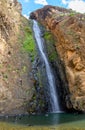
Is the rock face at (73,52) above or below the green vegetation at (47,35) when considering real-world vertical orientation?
below

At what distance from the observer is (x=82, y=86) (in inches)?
1195

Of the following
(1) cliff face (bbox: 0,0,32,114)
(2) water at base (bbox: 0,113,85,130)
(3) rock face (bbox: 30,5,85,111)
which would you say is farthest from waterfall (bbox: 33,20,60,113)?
(2) water at base (bbox: 0,113,85,130)

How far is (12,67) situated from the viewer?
111ft

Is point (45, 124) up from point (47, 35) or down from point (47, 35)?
down

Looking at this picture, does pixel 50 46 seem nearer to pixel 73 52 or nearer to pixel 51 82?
pixel 51 82

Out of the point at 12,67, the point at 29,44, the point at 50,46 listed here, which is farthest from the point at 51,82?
the point at 50,46

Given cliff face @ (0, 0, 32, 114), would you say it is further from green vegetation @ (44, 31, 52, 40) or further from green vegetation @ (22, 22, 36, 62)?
green vegetation @ (44, 31, 52, 40)

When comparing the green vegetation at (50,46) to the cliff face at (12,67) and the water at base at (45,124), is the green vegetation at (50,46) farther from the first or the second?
the water at base at (45,124)

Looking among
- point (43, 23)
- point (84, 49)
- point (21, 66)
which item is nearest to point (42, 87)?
point (21, 66)

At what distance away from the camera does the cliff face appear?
29859mm

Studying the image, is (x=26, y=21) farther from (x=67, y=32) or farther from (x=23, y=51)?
(x=67, y=32)

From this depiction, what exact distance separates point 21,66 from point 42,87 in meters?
3.57

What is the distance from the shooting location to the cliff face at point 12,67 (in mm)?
29859

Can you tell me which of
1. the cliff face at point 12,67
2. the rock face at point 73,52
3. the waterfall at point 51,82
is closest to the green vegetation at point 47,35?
the waterfall at point 51,82
